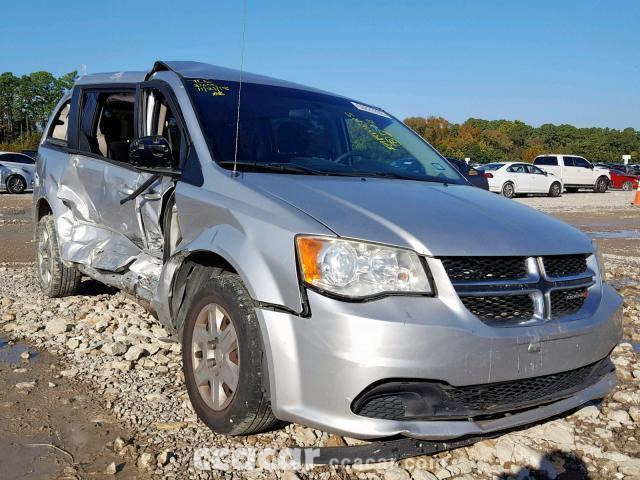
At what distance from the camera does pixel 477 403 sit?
2.56 m

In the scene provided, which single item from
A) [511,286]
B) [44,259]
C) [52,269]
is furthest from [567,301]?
[44,259]

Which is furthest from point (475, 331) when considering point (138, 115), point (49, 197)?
point (49, 197)

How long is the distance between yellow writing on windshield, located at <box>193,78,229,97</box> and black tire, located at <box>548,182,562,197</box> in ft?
83.6

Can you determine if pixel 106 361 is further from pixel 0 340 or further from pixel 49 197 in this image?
pixel 49 197

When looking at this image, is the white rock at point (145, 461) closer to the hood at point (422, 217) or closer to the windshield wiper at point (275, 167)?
the hood at point (422, 217)

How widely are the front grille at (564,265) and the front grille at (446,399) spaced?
45 cm

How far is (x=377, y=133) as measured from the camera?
425cm

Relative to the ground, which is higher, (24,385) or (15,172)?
(15,172)

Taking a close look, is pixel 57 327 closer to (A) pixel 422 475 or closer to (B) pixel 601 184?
(A) pixel 422 475

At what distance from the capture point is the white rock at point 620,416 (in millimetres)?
3372

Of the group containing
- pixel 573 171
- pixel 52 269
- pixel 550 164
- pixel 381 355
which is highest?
pixel 550 164

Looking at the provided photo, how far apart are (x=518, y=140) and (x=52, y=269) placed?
316 ft

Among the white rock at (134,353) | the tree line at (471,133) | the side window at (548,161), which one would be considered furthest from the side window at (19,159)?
the tree line at (471,133)

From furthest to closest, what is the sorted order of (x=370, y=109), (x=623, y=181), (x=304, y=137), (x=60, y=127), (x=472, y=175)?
(x=623, y=181), (x=60, y=127), (x=370, y=109), (x=472, y=175), (x=304, y=137)
